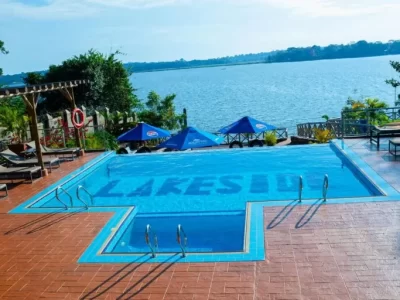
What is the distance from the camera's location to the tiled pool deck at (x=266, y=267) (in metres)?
5.06

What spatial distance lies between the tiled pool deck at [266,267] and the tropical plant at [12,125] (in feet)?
32.9

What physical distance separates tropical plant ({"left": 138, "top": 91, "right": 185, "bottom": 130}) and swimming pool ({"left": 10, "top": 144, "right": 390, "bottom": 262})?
1132 cm

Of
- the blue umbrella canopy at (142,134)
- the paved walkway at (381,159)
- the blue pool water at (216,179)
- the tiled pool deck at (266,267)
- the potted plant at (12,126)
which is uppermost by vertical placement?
the potted plant at (12,126)

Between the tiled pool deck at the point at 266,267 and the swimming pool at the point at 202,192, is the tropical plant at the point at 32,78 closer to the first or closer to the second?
the swimming pool at the point at 202,192

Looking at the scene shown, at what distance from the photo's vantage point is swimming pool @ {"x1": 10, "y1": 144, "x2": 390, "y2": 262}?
712 cm

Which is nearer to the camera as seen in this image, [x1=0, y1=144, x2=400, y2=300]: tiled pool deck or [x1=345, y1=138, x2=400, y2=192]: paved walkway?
[x1=0, y1=144, x2=400, y2=300]: tiled pool deck

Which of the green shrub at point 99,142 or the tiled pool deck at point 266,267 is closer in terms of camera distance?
the tiled pool deck at point 266,267

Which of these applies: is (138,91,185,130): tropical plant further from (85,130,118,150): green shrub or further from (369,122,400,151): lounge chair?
(369,122,400,151): lounge chair

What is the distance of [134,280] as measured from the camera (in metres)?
5.54

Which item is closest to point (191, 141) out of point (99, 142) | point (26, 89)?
point (99, 142)

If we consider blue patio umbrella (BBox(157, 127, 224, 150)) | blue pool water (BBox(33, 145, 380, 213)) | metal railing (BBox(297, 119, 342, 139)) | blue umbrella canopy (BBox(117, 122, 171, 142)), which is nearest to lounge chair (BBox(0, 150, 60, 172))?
blue pool water (BBox(33, 145, 380, 213))

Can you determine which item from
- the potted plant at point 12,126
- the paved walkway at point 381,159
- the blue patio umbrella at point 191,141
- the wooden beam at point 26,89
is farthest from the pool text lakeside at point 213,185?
the potted plant at point 12,126

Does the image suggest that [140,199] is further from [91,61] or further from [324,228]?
[91,61]

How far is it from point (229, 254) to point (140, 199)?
4187 mm
